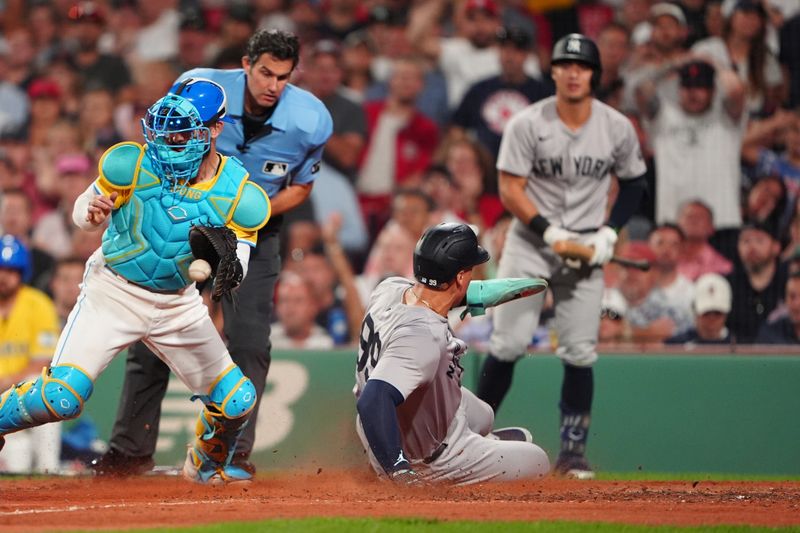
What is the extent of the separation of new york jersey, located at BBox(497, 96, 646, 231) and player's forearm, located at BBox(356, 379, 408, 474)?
244cm

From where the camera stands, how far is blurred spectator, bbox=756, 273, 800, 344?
29.4 ft

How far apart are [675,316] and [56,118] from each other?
21.3 ft

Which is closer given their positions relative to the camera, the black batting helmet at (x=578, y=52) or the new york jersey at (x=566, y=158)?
the black batting helmet at (x=578, y=52)

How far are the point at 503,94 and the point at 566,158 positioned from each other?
11.7ft

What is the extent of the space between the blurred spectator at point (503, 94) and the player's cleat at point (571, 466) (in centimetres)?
401

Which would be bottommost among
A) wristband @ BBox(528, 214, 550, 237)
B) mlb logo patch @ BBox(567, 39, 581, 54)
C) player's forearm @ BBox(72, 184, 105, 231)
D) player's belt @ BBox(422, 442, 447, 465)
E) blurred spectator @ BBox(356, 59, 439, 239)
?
player's belt @ BBox(422, 442, 447, 465)

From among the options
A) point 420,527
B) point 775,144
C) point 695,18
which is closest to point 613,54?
point 695,18

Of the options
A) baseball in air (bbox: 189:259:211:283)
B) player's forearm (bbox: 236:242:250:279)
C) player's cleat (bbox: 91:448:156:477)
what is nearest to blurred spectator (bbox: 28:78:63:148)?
player's cleat (bbox: 91:448:156:477)

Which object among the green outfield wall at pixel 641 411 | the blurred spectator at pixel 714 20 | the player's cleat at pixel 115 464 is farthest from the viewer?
the blurred spectator at pixel 714 20

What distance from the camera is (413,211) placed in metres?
10.5

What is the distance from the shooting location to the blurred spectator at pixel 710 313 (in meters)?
9.04

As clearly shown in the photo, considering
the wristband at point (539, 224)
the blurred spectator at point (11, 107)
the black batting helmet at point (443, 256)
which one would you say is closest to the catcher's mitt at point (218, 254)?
the black batting helmet at point (443, 256)

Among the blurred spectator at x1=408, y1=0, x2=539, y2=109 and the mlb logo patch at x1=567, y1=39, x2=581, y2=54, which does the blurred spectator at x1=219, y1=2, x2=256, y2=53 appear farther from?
the mlb logo patch at x1=567, y1=39, x2=581, y2=54

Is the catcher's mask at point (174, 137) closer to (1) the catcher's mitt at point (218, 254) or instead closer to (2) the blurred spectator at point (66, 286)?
(1) the catcher's mitt at point (218, 254)
